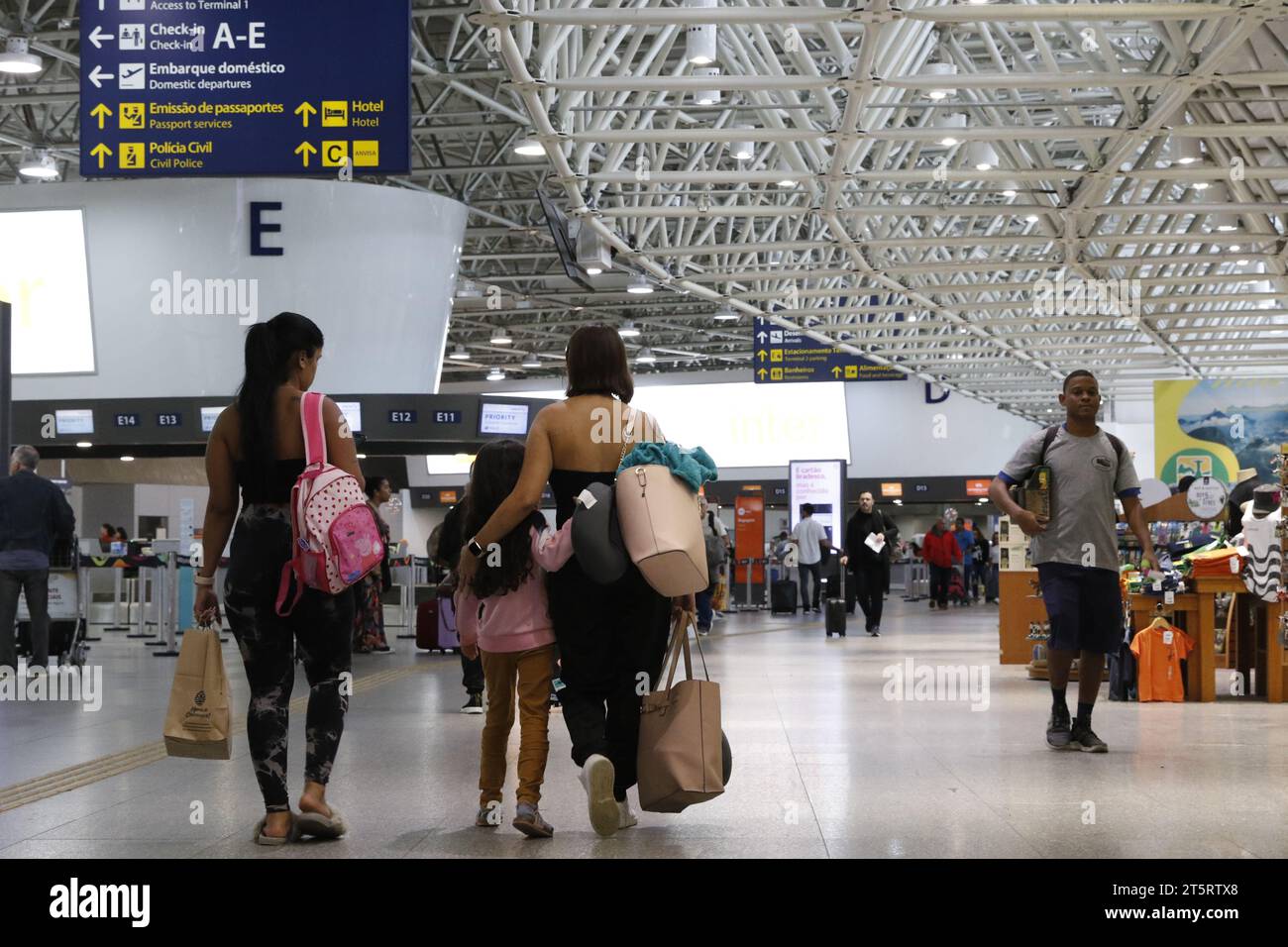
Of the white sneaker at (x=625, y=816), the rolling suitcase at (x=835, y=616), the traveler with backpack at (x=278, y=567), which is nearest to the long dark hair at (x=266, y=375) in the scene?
the traveler with backpack at (x=278, y=567)

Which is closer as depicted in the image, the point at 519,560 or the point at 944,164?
the point at 519,560

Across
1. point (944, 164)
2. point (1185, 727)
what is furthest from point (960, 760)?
point (944, 164)

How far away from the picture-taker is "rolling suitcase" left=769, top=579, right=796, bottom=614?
26.7m

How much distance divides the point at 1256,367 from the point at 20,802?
39599 mm

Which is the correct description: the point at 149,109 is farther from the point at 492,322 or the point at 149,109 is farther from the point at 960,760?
the point at 492,322

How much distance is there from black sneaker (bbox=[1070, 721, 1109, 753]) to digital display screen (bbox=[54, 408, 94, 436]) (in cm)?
1670

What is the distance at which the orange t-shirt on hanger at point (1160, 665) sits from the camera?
33.1 feet

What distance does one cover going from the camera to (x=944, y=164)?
21.6 metres

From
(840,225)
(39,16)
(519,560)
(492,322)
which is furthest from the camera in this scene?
(492,322)

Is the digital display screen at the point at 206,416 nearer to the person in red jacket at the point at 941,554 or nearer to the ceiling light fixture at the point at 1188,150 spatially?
the ceiling light fixture at the point at 1188,150

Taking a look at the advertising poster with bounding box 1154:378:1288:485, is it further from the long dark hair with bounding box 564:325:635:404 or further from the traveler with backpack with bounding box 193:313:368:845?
the traveler with backpack with bounding box 193:313:368:845

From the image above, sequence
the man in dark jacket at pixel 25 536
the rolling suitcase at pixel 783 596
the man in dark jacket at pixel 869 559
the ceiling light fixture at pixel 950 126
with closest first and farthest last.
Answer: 1. the man in dark jacket at pixel 25 536
2. the ceiling light fixture at pixel 950 126
3. the man in dark jacket at pixel 869 559
4. the rolling suitcase at pixel 783 596

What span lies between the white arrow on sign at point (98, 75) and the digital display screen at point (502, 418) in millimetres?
11079

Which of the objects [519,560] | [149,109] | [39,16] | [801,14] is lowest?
[519,560]
